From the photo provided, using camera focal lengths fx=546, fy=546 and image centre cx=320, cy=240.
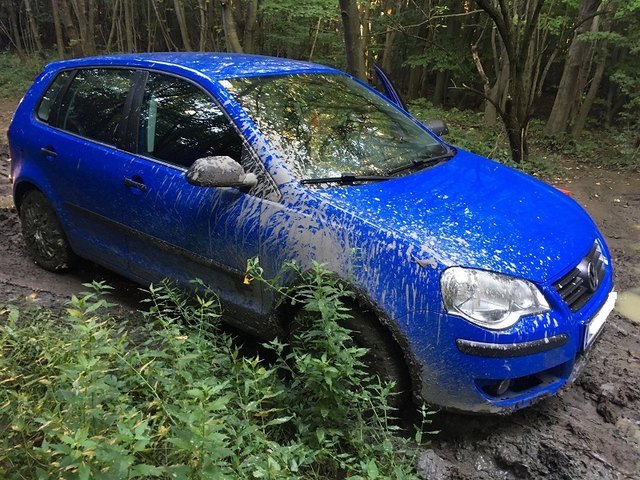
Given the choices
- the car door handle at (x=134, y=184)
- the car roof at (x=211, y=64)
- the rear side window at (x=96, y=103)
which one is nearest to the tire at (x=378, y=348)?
the car door handle at (x=134, y=184)

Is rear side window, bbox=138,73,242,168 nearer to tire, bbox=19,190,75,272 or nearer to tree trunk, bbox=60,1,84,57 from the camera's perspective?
tire, bbox=19,190,75,272

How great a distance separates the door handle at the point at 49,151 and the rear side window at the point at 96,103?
188mm

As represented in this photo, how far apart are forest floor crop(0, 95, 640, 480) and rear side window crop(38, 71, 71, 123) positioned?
4.07 ft

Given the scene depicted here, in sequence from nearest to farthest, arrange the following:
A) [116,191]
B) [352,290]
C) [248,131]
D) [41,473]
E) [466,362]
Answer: [41,473] < [466,362] < [352,290] < [248,131] < [116,191]

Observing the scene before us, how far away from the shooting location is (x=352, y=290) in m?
2.66

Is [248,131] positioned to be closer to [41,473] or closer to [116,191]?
[116,191]

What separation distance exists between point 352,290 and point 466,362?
0.62 meters

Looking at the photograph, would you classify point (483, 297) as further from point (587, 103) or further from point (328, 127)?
point (587, 103)

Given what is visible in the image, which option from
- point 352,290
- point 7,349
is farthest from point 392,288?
point 7,349

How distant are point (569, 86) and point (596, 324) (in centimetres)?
1009

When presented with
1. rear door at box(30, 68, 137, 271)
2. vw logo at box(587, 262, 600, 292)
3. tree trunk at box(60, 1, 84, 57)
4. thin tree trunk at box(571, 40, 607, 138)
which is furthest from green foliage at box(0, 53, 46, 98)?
vw logo at box(587, 262, 600, 292)

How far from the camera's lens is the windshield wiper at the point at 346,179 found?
2955 mm

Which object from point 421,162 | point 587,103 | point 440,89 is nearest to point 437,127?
point 421,162

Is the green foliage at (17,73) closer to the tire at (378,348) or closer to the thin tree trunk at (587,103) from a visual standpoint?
the thin tree trunk at (587,103)
